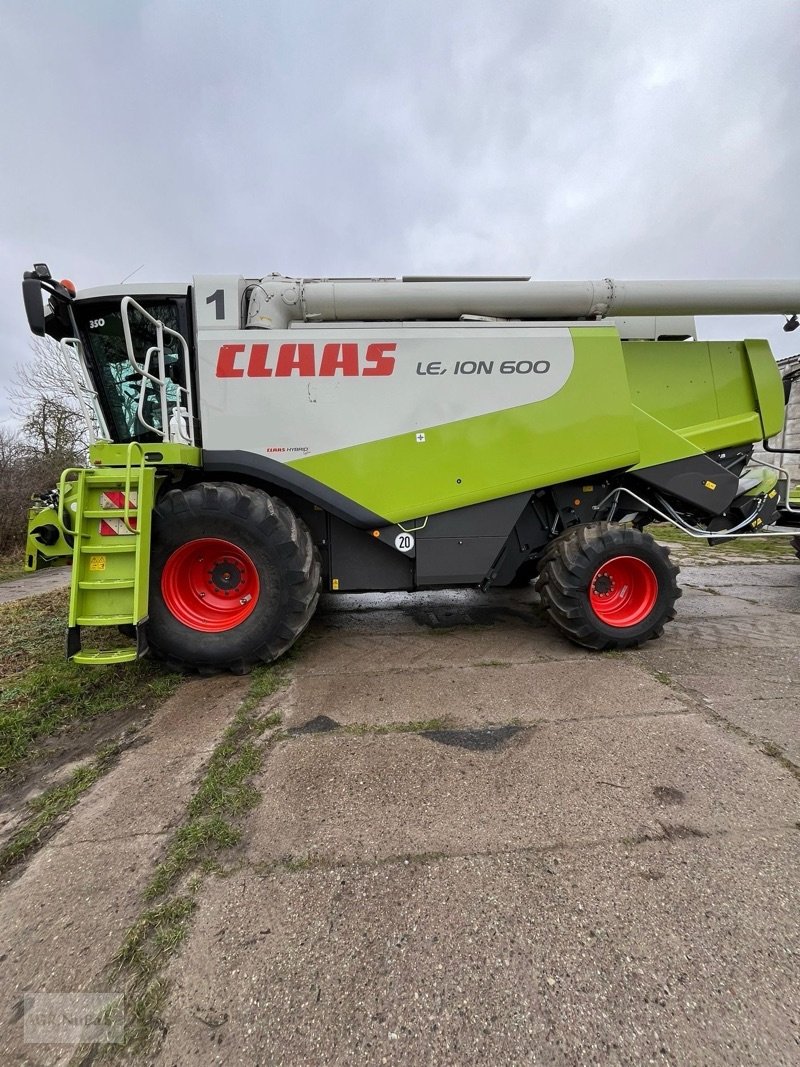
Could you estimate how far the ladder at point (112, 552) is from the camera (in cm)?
292

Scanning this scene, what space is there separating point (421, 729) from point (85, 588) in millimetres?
2243

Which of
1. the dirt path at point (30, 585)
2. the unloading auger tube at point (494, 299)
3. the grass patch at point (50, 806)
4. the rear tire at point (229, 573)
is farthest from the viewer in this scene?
the dirt path at point (30, 585)

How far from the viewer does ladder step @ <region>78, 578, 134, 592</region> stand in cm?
293

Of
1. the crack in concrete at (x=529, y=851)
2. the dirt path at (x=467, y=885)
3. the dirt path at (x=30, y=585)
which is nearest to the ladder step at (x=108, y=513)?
the dirt path at (x=467, y=885)

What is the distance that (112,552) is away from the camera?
3006mm

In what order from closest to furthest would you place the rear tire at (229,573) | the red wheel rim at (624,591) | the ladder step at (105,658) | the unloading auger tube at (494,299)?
the ladder step at (105,658)
the rear tire at (229,573)
the unloading auger tube at (494,299)
the red wheel rim at (624,591)

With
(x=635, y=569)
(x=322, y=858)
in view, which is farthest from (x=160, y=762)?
(x=635, y=569)

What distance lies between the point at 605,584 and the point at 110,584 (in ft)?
11.8

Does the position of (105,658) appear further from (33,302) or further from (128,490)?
(33,302)

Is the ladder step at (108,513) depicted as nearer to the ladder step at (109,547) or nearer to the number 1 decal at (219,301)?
the ladder step at (109,547)

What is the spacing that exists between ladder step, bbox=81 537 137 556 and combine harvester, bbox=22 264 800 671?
2cm

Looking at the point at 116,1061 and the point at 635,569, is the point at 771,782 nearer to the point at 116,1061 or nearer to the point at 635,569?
the point at 635,569

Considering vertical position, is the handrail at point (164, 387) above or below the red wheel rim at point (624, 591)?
above

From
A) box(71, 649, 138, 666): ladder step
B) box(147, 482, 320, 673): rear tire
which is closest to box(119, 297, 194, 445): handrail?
box(147, 482, 320, 673): rear tire
